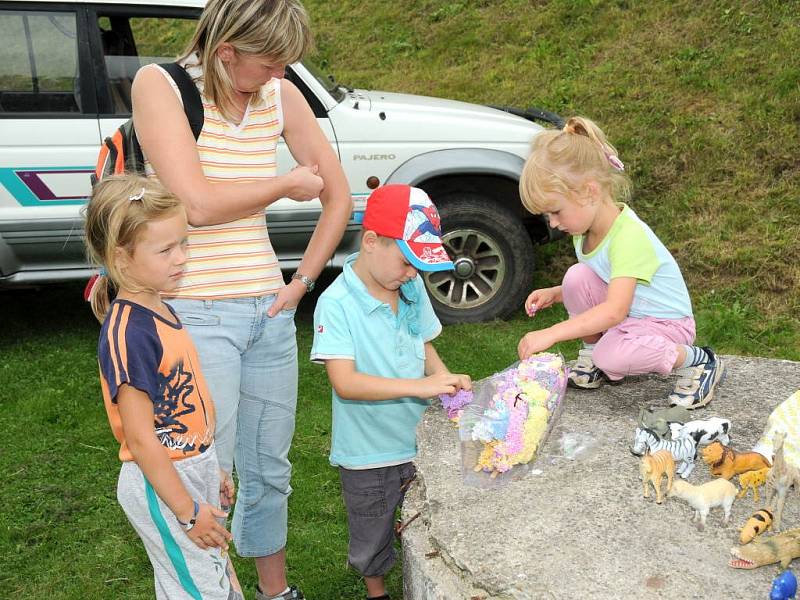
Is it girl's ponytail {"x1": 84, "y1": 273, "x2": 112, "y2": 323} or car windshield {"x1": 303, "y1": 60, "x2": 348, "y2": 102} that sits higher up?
car windshield {"x1": 303, "y1": 60, "x2": 348, "y2": 102}

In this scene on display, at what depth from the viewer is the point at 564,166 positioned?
9.80 ft

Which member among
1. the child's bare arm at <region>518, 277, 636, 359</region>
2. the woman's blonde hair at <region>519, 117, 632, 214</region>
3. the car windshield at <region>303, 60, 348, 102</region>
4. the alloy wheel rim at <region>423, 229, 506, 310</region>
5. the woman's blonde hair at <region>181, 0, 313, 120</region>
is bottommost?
the alloy wheel rim at <region>423, 229, 506, 310</region>

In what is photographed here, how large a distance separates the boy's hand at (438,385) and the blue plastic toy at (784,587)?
101 centimetres

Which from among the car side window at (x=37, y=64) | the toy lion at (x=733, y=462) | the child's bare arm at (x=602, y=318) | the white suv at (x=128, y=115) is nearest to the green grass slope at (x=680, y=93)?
the white suv at (x=128, y=115)

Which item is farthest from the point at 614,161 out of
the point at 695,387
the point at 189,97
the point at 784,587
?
the point at 784,587

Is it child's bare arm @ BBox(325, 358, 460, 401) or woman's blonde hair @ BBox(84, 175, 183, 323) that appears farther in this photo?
child's bare arm @ BBox(325, 358, 460, 401)

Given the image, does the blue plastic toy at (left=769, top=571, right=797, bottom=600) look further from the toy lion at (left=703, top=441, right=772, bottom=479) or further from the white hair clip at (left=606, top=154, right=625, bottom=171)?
the white hair clip at (left=606, top=154, right=625, bottom=171)

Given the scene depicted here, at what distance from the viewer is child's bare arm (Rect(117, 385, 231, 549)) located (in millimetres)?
2328

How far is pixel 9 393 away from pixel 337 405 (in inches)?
131

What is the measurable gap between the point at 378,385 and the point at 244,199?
674mm

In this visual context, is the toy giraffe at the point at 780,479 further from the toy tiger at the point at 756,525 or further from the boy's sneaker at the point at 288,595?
the boy's sneaker at the point at 288,595

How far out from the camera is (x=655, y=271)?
302 centimetres

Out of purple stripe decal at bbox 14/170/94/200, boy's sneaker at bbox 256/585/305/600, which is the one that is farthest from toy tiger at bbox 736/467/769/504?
purple stripe decal at bbox 14/170/94/200

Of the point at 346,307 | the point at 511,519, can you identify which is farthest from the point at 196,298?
the point at 511,519
